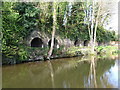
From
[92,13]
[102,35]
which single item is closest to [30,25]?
[92,13]

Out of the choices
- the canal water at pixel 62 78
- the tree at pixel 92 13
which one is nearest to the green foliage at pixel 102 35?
the tree at pixel 92 13

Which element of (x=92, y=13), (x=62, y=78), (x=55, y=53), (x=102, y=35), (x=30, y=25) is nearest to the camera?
(x=62, y=78)

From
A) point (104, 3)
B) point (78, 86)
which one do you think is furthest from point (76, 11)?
point (78, 86)

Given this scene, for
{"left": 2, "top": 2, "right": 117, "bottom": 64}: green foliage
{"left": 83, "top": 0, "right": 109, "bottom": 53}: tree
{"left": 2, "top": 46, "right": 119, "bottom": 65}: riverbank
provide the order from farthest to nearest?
{"left": 83, "top": 0, "right": 109, "bottom": 53}: tree < {"left": 2, "top": 46, "right": 119, "bottom": 65}: riverbank < {"left": 2, "top": 2, "right": 117, "bottom": 64}: green foliage

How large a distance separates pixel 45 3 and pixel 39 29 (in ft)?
8.88

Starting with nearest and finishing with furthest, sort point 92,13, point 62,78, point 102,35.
Result: point 62,78 → point 92,13 → point 102,35

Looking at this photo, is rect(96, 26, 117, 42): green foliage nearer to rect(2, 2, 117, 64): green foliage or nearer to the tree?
rect(2, 2, 117, 64): green foliage

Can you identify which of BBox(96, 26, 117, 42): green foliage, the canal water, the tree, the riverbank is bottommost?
the canal water

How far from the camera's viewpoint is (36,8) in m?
12.6

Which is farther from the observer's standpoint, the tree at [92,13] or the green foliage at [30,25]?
the tree at [92,13]

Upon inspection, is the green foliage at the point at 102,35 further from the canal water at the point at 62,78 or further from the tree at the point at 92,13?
the canal water at the point at 62,78

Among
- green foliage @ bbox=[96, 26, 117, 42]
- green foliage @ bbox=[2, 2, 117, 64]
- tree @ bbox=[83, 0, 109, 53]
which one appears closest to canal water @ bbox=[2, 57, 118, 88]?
green foliage @ bbox=[2, 2, 117, 64]

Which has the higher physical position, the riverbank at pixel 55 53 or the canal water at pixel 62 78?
the riverbank at pixel 55 53

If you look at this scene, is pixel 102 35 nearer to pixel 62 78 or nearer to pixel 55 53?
pixel 55 53
